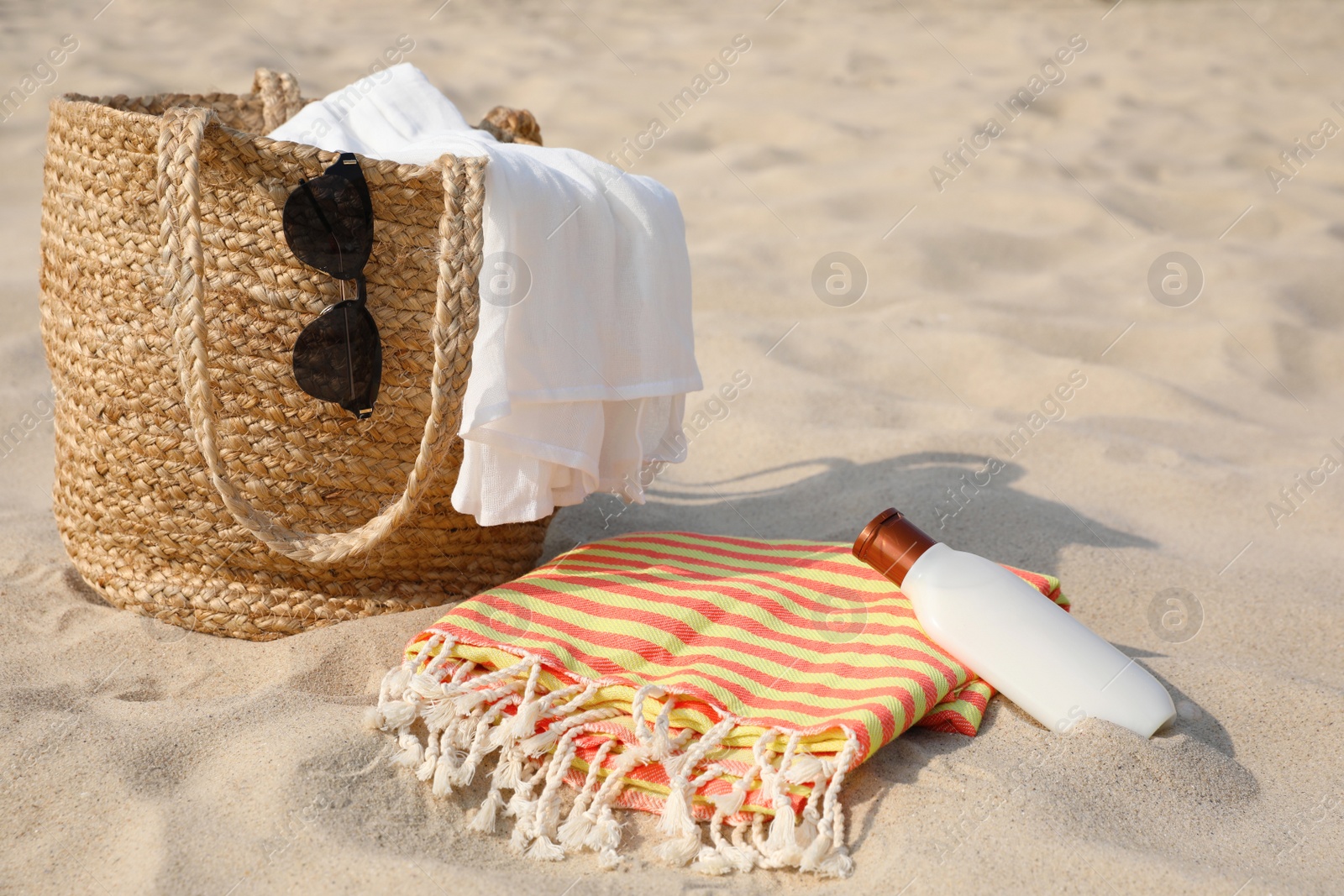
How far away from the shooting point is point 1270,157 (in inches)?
162

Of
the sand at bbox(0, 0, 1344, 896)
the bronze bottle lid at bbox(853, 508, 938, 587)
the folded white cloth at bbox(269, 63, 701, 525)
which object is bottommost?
the sand at bbox(0, 0, 1344, 896)

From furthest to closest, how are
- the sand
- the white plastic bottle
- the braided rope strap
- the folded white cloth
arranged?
the braided rope strap, the folded white cloth, the white plastic bottle, the sand

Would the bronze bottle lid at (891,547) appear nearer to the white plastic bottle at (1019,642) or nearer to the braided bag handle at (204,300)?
the white plastic bottle at (1019,642)

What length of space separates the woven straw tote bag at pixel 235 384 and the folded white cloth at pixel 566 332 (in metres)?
0.06

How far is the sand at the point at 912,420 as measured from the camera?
42.7 inches

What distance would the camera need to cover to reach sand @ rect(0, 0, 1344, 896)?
108 cm

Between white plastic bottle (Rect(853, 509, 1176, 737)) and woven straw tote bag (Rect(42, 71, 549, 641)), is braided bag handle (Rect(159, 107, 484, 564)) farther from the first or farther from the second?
white plastic bottle (Rect(853, 509, 1176, 737))

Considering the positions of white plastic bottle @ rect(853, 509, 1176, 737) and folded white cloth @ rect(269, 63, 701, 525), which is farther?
folded white cloth @ rect(269, 63, 701, 525)

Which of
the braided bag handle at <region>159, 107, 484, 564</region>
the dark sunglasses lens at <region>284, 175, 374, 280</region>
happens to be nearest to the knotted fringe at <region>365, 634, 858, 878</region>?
the braided bag handle at <region>159, 107, 484, 564</region>

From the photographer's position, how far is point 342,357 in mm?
1345

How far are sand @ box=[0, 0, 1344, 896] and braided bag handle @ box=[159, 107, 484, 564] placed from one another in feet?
0.85

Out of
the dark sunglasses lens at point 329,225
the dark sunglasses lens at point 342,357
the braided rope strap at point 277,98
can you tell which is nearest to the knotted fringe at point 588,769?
the dark sunglasses lens at point 342,357

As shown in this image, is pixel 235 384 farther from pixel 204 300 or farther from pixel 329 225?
pixel 329 225

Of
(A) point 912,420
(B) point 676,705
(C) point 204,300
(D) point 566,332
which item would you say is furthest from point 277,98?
(A) point 912,420
